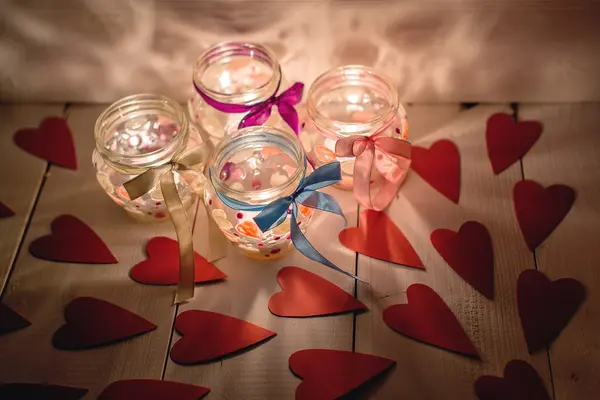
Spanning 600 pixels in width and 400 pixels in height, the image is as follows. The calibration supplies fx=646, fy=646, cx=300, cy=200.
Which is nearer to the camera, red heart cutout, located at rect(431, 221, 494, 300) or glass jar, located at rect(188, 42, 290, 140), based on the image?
red heart cutout, located at rect(431, 221, 494, 300)

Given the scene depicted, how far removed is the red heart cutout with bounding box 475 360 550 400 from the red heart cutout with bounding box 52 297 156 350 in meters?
0.48

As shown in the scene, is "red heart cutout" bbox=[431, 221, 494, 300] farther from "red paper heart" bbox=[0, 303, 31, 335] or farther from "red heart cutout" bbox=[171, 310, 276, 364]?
"red paper heart" bbox=[0, 303, 31, 335]

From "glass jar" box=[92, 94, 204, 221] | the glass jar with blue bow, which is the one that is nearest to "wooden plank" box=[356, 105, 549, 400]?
the glass jar with blue bow

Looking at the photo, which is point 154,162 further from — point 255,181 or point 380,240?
point 380,240

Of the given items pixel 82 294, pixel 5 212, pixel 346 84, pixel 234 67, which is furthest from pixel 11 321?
pixel 346 84

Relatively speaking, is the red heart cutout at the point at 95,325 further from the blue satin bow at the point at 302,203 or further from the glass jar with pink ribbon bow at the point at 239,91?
the glass jar with pink ribbon bow at the point at 239,91

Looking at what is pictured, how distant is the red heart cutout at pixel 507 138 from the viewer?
112 cm

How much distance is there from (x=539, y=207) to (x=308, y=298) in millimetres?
408

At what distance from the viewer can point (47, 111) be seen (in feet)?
4.12

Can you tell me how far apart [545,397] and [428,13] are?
0.61 m

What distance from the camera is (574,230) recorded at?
3.33 feet

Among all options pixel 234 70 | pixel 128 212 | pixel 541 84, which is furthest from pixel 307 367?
pixel 541 84

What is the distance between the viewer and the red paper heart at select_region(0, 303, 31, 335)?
38.0 inches

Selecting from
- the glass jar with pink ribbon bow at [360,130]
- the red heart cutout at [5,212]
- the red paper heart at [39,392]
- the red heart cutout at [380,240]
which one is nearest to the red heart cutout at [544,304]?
the red heart cutout at [380,240]
